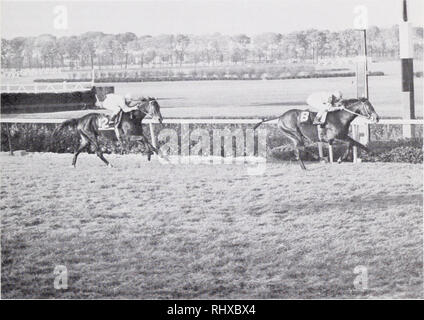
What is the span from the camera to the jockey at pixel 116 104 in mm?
6500

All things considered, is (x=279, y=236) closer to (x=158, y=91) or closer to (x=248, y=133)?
(x=248, y=133)

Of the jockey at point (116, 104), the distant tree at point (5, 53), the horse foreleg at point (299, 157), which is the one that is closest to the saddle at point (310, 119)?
the horse foreleg at point (299, 157)

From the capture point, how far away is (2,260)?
5.45 m

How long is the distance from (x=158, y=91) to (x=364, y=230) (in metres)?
2.40

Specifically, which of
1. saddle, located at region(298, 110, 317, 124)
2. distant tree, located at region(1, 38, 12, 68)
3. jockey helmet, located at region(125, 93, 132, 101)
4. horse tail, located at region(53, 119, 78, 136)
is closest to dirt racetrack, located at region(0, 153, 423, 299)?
horse tail, located at region(53, 119, 78, 136)

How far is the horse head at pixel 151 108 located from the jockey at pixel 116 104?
0.30 ft

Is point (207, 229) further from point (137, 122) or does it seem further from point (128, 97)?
point (128, 97)

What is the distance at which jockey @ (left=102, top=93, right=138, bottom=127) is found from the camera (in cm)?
650

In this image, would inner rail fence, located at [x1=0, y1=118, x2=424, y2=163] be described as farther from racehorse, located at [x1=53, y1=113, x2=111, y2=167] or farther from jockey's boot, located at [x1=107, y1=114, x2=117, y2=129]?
racehorse, located at [x1=53, y1=113, x2=111, y2=167]

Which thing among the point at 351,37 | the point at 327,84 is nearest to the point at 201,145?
the point at 327,84

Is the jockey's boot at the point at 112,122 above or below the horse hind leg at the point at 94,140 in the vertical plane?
above

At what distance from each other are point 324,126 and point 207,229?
5.01ft

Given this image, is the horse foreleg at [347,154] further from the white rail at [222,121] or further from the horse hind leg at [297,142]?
the horse hind leg at [297,142]

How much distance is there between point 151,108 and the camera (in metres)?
6.40
